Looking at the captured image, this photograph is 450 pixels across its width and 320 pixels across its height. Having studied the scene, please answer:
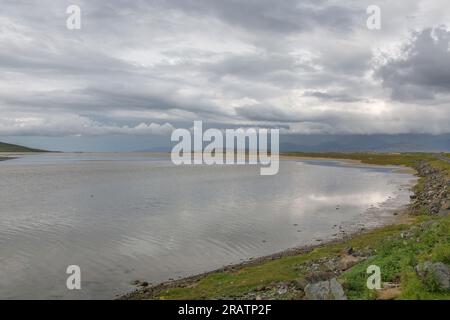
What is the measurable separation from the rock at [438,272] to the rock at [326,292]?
10.8ft

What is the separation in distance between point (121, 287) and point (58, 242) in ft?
43.1

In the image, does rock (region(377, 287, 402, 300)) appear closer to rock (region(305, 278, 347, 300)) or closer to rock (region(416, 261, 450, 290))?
rock (region(416, 261, 450, 290))

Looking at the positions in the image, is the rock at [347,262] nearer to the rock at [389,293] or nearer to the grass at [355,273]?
the grass at [355,273]

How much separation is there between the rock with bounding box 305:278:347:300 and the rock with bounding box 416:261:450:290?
10.8 ft

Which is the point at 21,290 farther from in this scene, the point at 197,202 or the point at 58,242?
the point at 197,202

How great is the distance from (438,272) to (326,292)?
14.2ft

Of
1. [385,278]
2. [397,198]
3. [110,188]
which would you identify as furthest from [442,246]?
[110,188]

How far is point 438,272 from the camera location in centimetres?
1418

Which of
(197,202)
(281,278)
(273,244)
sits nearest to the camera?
(281,278)

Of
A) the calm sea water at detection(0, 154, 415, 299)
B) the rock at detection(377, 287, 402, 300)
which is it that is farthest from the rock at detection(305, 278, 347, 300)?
the calm sea water at detection(0, 154, 415, 299)

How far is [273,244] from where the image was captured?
31984 millimetres

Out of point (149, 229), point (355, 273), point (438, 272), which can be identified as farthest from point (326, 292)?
point (149, 229)
